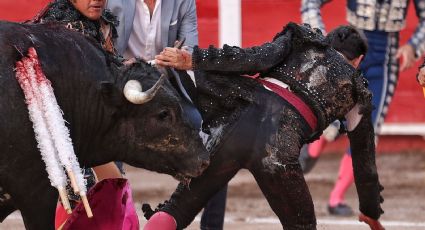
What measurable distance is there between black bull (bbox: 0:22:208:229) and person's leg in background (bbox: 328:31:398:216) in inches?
97.5

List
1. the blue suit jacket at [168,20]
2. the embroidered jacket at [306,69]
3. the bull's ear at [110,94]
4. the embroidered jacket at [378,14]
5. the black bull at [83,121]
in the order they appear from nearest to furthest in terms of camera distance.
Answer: the black bull at [83,121] → the bull's ear at [110,94] → the embroidered jacket at [306,69] → the blue suit jacket at [168,20] → the embroidered jacket at [378,14]

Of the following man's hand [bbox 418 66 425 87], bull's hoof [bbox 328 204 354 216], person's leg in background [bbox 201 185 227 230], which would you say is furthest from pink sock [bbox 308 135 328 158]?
man's hand [bbox 418 66 425 87]

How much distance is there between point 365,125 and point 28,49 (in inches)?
52.8

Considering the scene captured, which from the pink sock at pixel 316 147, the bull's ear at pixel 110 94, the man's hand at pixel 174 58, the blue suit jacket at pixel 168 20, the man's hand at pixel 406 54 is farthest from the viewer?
the pink sock at pixel 316 147

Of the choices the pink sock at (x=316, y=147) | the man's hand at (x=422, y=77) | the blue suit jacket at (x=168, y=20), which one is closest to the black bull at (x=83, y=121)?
the blue suit jacket at (x=168, y=20)

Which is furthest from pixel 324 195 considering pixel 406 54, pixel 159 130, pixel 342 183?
pixel 159 130

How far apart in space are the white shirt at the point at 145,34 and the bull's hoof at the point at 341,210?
6.32 ft

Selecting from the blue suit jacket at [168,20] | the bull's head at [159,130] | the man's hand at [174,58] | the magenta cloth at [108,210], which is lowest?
the magenta cloth at [108,210]

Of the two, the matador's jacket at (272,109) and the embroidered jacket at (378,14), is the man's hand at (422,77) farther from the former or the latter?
the embroidered jacket at (378,14)

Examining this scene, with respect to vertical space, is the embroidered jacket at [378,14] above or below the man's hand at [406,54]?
above

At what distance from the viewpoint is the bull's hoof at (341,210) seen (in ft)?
20.6

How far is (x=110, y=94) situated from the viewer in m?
3.79

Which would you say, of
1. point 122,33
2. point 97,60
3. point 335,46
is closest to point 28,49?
point 97,60

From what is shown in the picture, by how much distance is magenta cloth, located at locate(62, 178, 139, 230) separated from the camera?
3.98 meters
